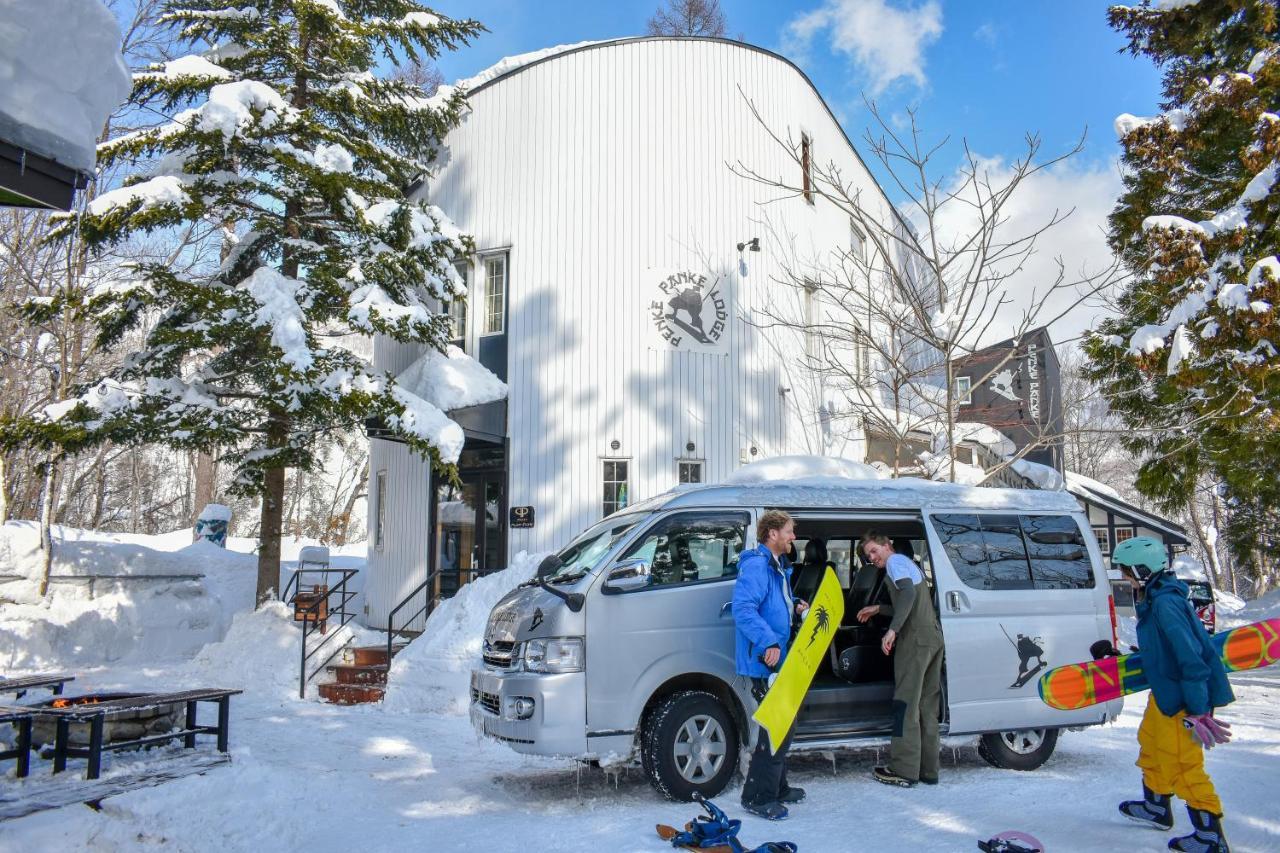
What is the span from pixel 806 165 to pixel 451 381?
7.83 metres

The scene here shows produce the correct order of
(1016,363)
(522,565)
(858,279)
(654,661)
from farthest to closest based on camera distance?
(1016,363) → (858,279) → (522,565) → (654,661)

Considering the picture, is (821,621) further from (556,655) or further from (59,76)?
(59,76)

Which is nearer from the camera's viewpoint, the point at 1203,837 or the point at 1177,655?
the point at 1203,837

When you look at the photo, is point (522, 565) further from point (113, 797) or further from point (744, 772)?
point (113, 797)

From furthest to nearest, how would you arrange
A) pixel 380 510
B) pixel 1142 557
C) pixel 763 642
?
pixel 380 510, pixel 763 642, pixel 1142 557

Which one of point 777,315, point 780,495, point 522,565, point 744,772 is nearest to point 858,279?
point 777,315

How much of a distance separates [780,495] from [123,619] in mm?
13163

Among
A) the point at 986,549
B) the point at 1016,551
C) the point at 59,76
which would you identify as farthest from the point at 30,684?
the point at 1016,551

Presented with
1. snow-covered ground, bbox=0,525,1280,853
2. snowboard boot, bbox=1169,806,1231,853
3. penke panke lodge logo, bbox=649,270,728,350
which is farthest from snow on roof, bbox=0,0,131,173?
penke panke lodge logo, bbox=649,270,728,350

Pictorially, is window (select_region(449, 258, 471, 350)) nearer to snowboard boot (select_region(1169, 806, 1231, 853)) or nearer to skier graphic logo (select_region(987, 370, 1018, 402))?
snowboard boot (select_region(1169, 806, 1231, 853))

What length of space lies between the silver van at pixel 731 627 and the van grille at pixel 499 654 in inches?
1.0

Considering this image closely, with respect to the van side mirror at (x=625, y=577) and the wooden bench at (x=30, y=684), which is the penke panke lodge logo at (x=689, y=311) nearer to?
the van side mirror at (x=625, y=577)

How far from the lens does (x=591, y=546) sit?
24.0ft

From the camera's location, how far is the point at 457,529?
1510 centimetres
